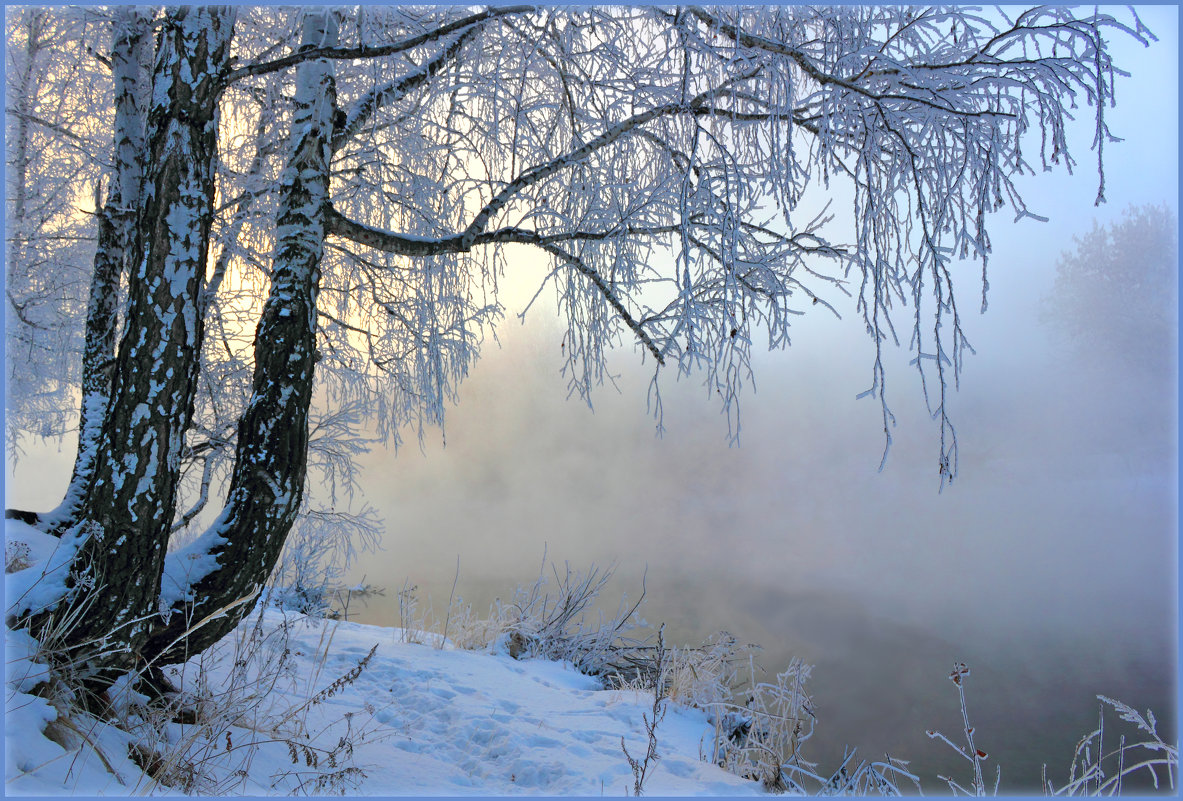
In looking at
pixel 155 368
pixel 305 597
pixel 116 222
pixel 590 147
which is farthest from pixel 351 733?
pixel 305 597

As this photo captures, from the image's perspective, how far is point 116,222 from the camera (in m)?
4.46

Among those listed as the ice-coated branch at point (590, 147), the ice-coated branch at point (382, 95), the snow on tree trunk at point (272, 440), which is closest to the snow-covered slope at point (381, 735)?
the snow on tree trunk at point (272, 440)

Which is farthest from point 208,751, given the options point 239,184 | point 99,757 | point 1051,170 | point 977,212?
point 239,184

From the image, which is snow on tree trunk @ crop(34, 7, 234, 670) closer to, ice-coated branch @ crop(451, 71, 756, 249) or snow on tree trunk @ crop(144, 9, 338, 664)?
snow on tree trunk @ crop(144, 9, 338, 664)

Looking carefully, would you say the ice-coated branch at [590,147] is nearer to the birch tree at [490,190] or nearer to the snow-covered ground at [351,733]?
the birch tree at [490,190]

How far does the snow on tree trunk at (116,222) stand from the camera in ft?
14.2

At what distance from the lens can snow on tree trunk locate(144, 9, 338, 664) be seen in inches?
115

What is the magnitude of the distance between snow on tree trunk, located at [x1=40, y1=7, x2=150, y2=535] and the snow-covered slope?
1.95 meters

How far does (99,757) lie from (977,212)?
349 cm

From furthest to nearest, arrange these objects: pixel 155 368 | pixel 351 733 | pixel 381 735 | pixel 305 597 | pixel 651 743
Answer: pixel 305 597 → pixel 381 735 → pixel 351 733 → pixel 155 368 → pixel 651 743

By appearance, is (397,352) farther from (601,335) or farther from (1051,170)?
(1051,170)

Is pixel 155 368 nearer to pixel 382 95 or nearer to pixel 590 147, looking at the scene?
pixel 382 95

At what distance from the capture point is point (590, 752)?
3.41 meters

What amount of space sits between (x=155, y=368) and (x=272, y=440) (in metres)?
0.54
